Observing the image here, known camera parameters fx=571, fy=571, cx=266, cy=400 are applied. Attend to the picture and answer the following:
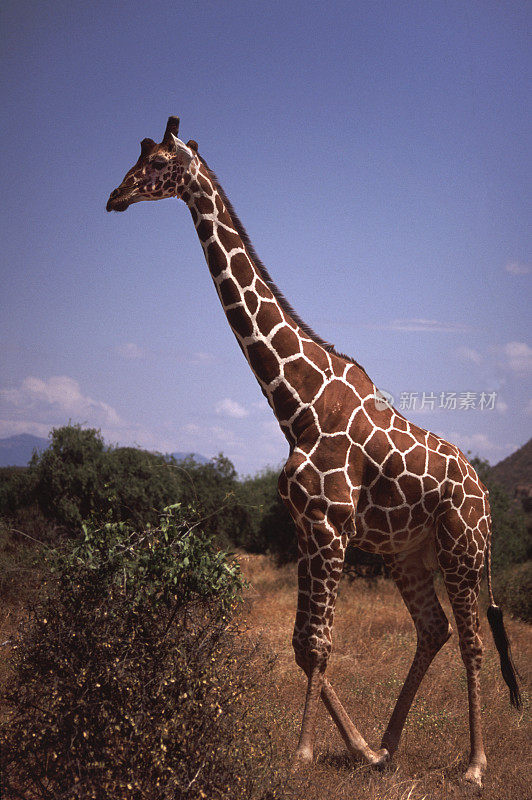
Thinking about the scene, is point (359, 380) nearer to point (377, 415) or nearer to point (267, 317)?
point (377, 415)

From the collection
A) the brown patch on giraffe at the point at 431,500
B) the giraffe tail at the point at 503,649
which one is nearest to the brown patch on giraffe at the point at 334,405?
the brown patch on giraffe at the point at 431,500

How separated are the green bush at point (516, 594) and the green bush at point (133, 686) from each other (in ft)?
26.5

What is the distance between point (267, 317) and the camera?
16.7 feet

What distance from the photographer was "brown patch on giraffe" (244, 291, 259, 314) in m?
5.09

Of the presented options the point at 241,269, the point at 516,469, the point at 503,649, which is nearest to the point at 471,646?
the point at 503,649

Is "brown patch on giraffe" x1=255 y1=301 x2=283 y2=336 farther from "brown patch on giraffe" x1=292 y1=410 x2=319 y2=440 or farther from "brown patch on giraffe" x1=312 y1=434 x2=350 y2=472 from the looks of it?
"brown patch on giraffe" x1=312 y1=434 x2=350 y2=472

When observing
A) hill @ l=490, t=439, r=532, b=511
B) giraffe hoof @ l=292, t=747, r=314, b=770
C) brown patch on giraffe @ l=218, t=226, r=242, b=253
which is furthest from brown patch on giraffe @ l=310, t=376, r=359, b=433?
hill @ l=490, t=439, r=532, b=511

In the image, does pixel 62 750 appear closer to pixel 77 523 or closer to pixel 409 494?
pixel 409 494

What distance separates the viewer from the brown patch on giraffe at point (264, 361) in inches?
198

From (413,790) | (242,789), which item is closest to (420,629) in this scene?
(413,790)

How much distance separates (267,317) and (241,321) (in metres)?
0.24

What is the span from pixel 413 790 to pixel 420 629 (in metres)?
1.33

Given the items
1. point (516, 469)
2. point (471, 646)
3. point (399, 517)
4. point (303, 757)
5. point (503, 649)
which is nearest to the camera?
point (303, 757)

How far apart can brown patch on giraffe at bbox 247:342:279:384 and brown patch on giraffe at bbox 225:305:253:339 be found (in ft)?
0.41
